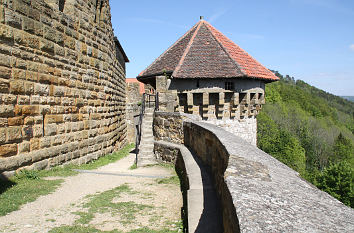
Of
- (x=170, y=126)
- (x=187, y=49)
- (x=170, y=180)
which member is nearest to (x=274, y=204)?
(x=170, y=180)

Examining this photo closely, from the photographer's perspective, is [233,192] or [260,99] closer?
[233,192]

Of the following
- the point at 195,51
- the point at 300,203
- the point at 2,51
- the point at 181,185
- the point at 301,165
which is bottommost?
the point at 301,165

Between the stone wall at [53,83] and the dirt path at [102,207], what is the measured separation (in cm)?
125

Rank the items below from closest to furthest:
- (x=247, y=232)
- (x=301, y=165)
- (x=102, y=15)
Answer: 1. (x=247, y=232)
2. (x=102, y=15)
3. (x=301, y=165)

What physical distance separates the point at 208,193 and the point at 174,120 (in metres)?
4.57

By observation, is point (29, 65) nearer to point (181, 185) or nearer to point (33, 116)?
point (33, 116)

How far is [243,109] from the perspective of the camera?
37.0 ft

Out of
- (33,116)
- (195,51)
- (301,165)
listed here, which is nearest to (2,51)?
(33,116)

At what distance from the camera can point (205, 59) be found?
11.4m

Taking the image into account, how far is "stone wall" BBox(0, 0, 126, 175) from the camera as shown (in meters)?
5.71

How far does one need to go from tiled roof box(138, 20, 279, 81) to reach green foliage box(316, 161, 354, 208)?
68.8 ft

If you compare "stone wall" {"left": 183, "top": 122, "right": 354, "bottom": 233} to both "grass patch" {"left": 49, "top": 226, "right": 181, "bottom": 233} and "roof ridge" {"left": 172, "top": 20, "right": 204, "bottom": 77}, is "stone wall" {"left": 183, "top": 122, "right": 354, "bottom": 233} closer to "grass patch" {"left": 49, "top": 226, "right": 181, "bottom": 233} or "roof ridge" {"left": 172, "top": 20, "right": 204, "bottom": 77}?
"grass patch" {"left": 49, "top": 226, "right": 181, "bottom": 233}

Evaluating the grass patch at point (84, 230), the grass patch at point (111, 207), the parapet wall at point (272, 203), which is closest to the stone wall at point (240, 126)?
the grass patch at point (111, 207)

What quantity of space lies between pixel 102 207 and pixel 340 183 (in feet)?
96.6
